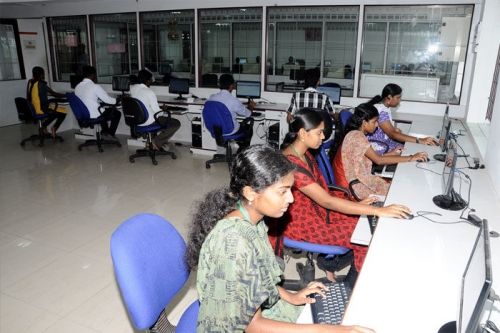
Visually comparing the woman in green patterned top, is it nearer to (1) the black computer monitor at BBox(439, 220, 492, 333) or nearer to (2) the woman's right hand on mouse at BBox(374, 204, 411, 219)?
(1) the black computer monitor at BBox(439, 220, 492, 333)

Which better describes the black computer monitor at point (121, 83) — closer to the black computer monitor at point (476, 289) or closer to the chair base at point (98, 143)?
the chair base at point (98, 143)

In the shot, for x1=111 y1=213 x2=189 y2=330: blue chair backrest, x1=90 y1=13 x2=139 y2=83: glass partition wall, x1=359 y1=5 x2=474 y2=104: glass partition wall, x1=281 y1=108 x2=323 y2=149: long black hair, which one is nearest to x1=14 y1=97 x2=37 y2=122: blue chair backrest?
x1=90 y1=13 x2=139 y2=83: glass partition wall

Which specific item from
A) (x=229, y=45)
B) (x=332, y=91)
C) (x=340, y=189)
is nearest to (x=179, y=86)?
(x=229, y=45)

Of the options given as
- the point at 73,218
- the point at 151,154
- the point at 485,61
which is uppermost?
the point at 485,61

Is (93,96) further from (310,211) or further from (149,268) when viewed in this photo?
(149,268)

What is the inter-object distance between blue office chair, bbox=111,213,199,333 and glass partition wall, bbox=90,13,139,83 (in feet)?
20.7

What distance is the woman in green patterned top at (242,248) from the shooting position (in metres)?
1.13

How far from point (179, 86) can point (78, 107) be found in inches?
64.2

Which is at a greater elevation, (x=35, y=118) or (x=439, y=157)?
(x=439, y=157)

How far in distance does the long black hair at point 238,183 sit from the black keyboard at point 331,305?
0.51 m

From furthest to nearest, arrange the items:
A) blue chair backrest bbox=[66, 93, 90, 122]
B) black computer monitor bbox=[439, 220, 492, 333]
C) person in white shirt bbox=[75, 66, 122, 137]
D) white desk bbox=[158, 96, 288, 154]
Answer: person in white shirt bbox=[75, 66, 122, 137] < blue chair backrest bbox=[66, 93, 90, 122] < white desk bbox=[158, 96, 288, 154] < black computer monitor bbox=[439, 220, 492, 333]

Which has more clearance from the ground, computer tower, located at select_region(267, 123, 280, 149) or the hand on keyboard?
the hand on keyboard

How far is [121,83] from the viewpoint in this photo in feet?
22.7

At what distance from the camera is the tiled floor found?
2371 mm
